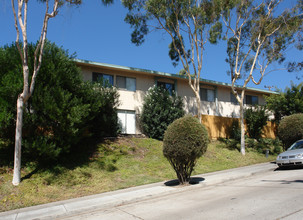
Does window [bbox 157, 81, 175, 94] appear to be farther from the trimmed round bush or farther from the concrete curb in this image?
the concrete curb

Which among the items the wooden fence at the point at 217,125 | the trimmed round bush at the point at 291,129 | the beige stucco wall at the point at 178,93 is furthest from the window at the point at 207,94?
the trimmed round bush at the point at 291,129

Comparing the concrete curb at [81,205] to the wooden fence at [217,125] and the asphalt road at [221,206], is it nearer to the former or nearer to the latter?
the asphalt road at [221,206]

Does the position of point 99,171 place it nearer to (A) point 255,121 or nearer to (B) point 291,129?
(B) point 291,129

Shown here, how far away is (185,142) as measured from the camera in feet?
28.4

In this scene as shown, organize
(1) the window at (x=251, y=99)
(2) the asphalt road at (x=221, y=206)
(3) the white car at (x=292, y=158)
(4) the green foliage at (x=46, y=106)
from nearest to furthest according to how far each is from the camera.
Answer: (2) the asphalt road at (x=221, y=206), (4) the green foliage at (x=46, y=106), (3) the white car at (x=292, y=158), (1) the window at (x=251, y=99)

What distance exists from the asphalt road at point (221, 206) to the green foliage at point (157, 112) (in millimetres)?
9490

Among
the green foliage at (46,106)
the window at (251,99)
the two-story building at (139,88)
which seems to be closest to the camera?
the green foliage at (46,106)

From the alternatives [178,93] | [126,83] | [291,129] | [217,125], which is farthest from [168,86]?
[291,129]

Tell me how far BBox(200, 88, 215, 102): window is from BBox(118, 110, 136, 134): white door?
24.3 ft

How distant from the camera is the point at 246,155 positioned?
1705 centimetres

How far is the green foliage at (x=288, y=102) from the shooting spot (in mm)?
21322

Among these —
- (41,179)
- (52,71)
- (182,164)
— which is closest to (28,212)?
(41,179)

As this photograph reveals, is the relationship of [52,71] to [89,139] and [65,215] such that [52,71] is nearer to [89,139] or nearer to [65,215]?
[89,139]

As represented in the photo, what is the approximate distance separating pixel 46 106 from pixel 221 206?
7731 mm
